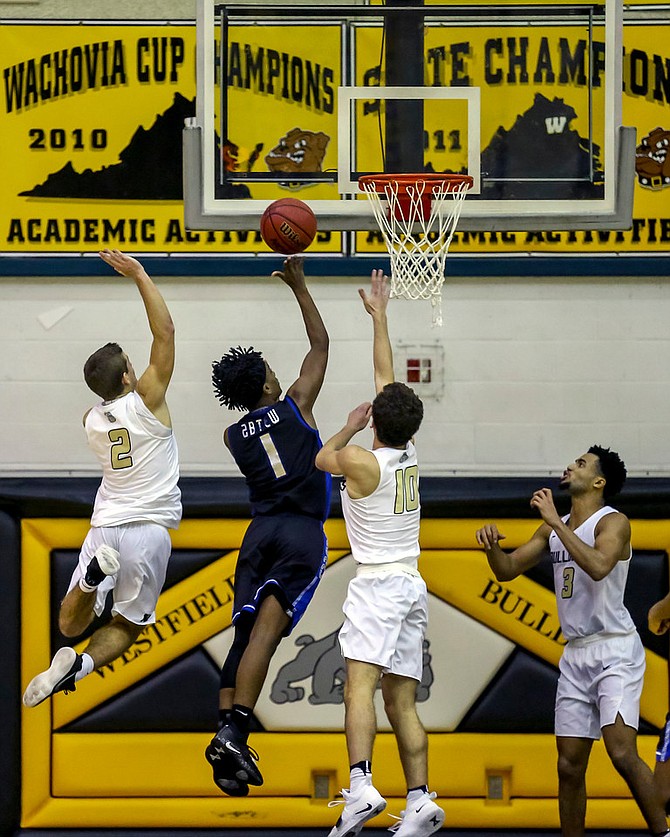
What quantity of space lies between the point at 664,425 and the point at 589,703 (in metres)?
2.06

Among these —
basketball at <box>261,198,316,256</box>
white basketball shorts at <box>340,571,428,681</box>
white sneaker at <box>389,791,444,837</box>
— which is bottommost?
white sneaker at <box>389,791,444,837</box>

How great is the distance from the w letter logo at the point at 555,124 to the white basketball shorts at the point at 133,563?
2912 millimetres

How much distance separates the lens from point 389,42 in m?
7.19

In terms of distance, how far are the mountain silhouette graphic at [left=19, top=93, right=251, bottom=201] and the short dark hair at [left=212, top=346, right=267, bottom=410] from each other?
6.20 ft

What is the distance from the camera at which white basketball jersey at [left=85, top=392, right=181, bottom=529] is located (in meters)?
7.04

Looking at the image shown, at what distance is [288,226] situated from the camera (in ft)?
21.4

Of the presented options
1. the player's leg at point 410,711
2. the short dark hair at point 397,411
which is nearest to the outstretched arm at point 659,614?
the player's leg at point 410,711

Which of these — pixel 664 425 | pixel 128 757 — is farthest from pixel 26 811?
pixel 664 425

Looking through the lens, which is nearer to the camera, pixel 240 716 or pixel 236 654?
pixel 240 716

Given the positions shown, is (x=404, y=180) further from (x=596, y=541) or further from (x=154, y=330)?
(x=596, y=541)

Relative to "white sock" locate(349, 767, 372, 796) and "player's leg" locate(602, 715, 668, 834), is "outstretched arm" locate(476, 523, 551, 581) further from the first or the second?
"white sock" locate(349, 767, 372, 796)

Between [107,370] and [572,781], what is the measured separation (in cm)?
320

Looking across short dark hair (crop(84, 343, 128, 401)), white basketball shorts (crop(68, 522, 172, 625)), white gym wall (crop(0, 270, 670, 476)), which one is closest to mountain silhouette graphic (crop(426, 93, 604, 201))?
white gym wall (crop(0, 270, 670, 476))

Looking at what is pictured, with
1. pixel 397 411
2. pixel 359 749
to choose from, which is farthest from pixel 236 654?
pixel 397 411
